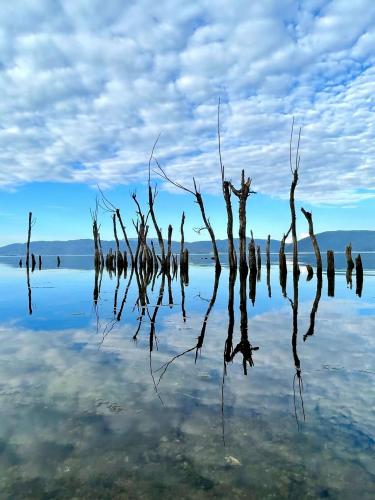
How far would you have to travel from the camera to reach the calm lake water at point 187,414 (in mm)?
2938

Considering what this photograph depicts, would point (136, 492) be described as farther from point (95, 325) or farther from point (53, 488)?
point (95, 325)

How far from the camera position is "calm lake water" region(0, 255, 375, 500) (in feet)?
9.64

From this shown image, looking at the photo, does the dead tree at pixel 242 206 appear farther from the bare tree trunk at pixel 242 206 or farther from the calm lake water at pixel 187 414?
the calm lake water at pixel 187 414

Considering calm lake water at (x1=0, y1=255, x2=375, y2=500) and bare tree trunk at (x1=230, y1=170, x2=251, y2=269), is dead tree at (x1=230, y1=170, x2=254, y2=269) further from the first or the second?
calm lake water at (x1=0, y1=255, x2=375, y2=500)

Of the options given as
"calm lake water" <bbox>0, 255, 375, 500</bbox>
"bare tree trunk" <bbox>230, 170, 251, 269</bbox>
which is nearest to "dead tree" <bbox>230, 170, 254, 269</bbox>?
"bare tree trunk" <bbox>230, 170, 251, 269</bbox>

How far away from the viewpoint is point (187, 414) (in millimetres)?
4156

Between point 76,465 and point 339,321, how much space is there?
8.77 meters

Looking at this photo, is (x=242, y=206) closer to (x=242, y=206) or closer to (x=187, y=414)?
(x=242, y=206)

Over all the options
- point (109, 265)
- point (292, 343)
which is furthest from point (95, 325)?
point (109, 265)

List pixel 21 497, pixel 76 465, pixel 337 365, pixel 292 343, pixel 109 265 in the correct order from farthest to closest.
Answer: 1. pixel 109 265
2. pixel 292 343
3. pixel 337 365
4. pixel 76 465
5. pixel 21 497

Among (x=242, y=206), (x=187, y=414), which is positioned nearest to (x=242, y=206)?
(x=242, y=206)

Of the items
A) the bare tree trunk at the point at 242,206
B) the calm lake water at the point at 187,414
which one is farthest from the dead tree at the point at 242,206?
the calm lake water at the point at 187,414

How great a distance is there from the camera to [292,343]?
7551 millimetres

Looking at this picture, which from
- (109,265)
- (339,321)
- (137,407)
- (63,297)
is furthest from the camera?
(109,265)
